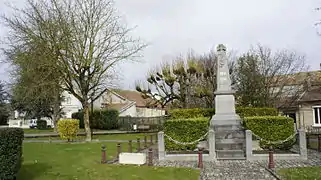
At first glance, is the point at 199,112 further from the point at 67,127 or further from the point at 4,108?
the point at 4,108

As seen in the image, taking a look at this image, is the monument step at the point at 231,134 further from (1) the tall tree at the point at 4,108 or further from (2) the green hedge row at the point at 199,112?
(1) the tall tree at the point at 4,108

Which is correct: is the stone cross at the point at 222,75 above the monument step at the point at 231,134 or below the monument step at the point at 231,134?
above

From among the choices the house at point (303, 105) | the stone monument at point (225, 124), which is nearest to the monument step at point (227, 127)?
the stone monument at point (225, 124)

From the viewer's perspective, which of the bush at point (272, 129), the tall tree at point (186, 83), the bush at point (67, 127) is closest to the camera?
the bush at point (272, 129)

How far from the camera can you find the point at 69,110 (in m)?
69.2

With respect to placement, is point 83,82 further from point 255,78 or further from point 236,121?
point 255,78

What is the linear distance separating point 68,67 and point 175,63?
14.7 meters

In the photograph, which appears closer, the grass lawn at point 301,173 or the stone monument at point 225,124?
the grass lawn at point 301,173

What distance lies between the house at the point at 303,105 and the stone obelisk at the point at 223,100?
52.5ft

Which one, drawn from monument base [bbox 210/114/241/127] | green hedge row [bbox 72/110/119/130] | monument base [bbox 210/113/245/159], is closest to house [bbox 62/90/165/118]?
green hedge row [bbox 72/110/119/130]

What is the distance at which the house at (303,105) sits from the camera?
35.7 metres

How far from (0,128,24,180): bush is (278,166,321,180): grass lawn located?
8223mm

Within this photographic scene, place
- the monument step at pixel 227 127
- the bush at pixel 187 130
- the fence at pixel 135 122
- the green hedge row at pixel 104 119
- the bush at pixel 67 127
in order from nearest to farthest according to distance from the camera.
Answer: the bush at pixel 187 130, the monument step at pixel 227 127, the bush at pixel 67 127, the fence at pixel 135 122, the green hedge row at pixel 104 119

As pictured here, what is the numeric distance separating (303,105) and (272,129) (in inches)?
846
